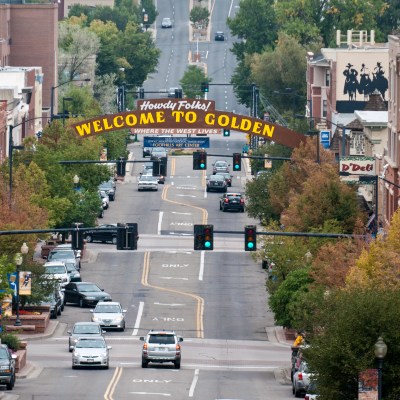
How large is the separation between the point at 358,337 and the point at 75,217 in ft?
191

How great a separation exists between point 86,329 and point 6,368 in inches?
444

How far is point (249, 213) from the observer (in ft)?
387

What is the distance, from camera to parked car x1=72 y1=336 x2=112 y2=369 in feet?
238

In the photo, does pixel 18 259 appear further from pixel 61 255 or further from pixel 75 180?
pixel 75 180

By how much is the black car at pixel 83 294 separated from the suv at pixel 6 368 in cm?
2566

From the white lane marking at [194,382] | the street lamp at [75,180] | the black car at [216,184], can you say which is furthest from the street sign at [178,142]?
the white lane marking at [194,382]

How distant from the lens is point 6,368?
66.1 metres

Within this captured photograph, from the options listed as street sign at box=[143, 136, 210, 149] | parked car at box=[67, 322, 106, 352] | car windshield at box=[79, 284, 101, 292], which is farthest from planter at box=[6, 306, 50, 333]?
street sign at box=[143, 136, 210, 149]

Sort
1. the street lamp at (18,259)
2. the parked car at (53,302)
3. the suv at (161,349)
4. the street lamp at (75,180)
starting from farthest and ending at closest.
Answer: the street lamp at (75,180)
the parked car at (53,302)
the street lamp at (18,259)
the suv at (161,349)

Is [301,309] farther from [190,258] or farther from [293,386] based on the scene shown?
[190,258]

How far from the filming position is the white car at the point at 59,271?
94.5 metres

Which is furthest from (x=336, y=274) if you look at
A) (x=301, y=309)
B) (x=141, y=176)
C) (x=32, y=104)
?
(x=32, y=104)

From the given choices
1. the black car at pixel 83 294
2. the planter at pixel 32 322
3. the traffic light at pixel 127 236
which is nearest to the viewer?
the traffic light at pixel 127 236

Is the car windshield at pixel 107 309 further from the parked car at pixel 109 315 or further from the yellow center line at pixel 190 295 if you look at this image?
the yellow center line at pixel 190 295
